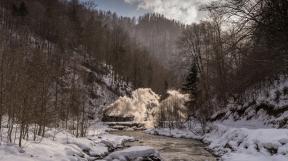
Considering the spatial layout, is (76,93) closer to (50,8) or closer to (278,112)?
(278,112)

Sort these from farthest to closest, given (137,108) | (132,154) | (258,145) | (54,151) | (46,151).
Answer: (137,108), (132,154), (258,145), (54,151), (46,151)

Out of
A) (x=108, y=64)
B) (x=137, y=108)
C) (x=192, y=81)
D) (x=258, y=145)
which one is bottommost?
(x=258, y=145)

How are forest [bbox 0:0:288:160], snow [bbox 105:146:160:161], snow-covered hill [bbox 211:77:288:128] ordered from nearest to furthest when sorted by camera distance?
1. forest [bbox 0:0:288:160]
2. snow [bbox 105:146:160:161]
3. snow-covered hill [bbox 211:77:288:128]

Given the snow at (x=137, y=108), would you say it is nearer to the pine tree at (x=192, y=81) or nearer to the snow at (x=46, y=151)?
the pine tree at (x=192, y=81)

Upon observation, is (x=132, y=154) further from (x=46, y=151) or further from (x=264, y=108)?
(x=264, y=108)

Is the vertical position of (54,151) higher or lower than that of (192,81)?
lower

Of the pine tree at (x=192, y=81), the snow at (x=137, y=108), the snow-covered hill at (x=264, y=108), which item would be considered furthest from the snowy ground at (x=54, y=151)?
the snow at (x=137, y=108)

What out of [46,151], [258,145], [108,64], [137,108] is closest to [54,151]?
[46,151]

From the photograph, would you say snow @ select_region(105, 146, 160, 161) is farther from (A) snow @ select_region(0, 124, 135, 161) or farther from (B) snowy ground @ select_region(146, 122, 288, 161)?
(B) snowy ground @ select_region(146, 122, 288, 161)

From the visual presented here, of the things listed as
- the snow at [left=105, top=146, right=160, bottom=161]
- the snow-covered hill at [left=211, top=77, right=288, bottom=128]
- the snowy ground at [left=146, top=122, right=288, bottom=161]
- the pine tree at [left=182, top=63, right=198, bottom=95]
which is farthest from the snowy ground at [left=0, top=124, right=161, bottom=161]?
the pine tree at [left=182, top=63, right=198, bottom=95]

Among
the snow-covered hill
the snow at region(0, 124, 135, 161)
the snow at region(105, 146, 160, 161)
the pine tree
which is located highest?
the pine tree

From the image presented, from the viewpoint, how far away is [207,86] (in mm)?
41688

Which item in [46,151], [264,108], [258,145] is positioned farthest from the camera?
[264,108]

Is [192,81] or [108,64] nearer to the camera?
[192,81]
